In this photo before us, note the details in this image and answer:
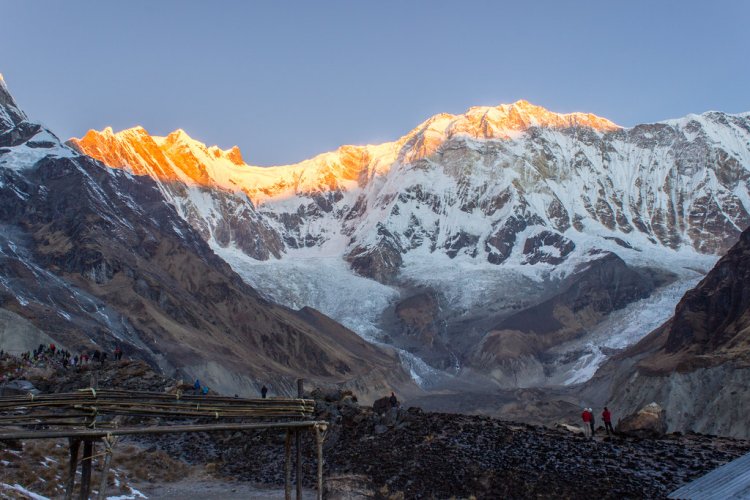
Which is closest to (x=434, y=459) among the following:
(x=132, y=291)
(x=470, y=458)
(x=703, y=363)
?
(x=470, y=458)

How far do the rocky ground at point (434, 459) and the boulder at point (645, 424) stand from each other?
416mm

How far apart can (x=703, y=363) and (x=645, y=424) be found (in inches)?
1785

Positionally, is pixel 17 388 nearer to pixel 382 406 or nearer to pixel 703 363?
pixel 382 406

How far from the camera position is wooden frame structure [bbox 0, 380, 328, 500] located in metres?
13.4

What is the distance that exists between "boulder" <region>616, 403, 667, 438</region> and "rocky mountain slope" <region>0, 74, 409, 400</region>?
53.5 metres

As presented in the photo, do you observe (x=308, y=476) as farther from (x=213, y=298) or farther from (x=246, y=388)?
(x=213, y=298)

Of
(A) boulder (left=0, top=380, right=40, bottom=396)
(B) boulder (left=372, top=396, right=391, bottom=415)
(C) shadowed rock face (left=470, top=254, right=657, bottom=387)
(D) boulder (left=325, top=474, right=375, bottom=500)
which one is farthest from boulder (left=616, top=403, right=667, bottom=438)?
(C) shadowed rock face (left=470, top=254, right=657, bottom=387)

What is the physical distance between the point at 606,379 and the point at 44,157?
105558mm

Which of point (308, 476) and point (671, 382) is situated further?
point (671, 382)

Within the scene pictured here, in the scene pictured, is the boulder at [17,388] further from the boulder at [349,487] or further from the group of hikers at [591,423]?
the group of hikers at [591,423]

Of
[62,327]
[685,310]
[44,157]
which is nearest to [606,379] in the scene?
[685,310]

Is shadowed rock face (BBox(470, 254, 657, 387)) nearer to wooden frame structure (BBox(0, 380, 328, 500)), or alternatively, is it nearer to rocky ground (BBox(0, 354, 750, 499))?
rocky ground (BBox(0, 354, 750, 499))

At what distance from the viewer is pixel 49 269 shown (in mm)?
96250

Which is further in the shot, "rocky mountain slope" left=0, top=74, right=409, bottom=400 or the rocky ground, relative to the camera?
"rocky mountain slope" left=0, top=74, right=409, bottom=400
